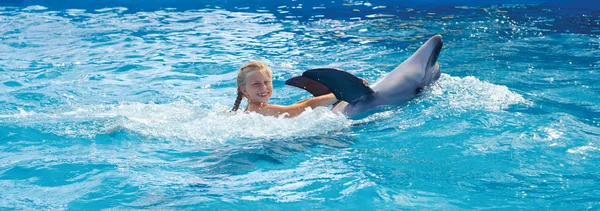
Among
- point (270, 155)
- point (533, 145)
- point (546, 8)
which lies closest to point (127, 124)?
point (270, 155)

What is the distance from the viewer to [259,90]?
5.88 m

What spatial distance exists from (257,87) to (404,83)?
1.28 metres

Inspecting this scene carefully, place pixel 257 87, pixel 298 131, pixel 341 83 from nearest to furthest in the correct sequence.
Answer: pixel 298 131, pixel 341 83, pixel 257 87

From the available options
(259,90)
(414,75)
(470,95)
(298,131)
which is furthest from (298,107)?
(470,95)

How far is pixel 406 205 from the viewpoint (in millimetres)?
4145

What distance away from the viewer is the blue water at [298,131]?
4344 millimetres

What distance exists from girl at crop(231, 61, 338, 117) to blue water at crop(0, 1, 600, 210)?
0.84ft

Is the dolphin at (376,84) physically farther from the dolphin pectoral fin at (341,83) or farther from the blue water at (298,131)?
the blue water at (298,131)

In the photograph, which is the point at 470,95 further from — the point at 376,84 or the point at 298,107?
the point at 298,107

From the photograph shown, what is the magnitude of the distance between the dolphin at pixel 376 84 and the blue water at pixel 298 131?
12cm

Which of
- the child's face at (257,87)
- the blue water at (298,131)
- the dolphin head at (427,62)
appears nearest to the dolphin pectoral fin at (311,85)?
the child's face at (257,87)

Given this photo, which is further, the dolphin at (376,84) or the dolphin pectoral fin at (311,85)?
the dolphin pectoral fin at (311,85)

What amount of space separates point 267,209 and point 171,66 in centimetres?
572

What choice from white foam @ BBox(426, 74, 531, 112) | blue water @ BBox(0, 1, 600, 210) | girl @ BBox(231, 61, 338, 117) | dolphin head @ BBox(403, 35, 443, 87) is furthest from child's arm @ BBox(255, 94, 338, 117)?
white foam @ BBox(426, 74, 531, 112)
